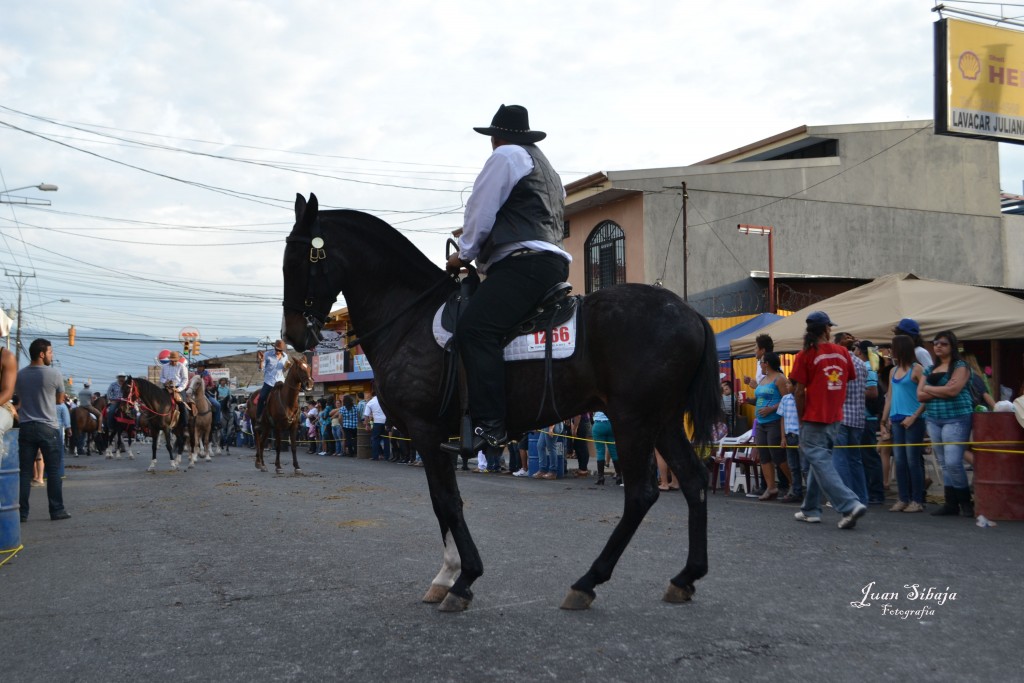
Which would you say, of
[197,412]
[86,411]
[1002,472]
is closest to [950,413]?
[1002,472]

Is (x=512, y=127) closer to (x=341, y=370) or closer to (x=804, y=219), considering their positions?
(x=804, y=219)

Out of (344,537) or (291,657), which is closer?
(291,657)

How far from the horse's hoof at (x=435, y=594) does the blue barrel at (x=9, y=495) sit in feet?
14.7

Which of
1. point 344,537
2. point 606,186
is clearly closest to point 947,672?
point 344,537

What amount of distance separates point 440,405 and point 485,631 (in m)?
1.40

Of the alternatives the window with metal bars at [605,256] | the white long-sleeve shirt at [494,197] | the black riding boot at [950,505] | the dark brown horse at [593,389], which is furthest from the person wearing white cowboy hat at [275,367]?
the white long-sleeve shirt at [494,197]

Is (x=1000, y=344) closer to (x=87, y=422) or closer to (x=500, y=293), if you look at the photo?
(x=500, y=293)

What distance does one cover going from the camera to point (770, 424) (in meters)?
12.4

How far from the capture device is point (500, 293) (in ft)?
17.3

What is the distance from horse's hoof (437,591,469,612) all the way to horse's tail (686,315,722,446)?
176 centimetres

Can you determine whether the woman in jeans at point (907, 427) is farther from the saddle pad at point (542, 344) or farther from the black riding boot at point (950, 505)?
the saddle pad at point (542, 344)

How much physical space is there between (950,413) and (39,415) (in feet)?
34.5

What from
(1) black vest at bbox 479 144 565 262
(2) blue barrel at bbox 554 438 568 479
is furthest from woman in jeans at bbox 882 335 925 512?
(2) blue barrel at bbox 554 438 568 479

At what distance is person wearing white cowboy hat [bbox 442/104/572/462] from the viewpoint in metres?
5.18
